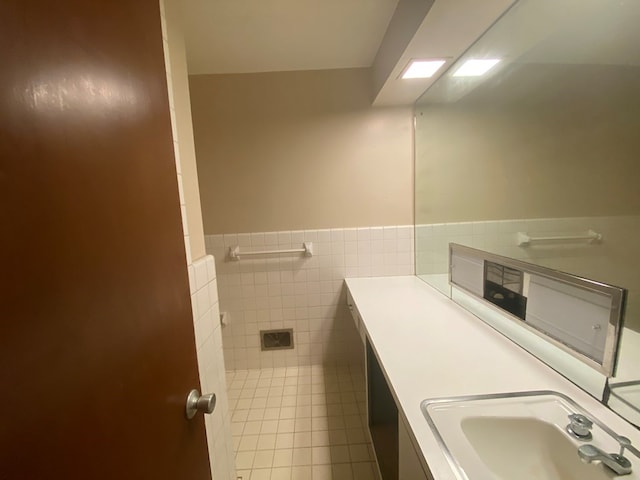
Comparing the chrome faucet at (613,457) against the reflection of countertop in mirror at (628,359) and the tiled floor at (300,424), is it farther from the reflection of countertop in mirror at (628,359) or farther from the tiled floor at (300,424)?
the tiled floor at (300,424)

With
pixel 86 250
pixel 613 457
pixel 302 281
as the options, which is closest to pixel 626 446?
pixel 613 457

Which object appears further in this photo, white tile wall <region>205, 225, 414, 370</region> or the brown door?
white tile wall <region>205, 225, 414, 370</region>

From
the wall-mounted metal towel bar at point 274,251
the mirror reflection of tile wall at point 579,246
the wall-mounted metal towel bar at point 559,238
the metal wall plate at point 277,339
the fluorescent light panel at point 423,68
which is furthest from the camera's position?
the metal wall plate at point 277,339

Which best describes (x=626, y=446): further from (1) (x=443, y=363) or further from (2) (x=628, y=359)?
(1) (x=443, y=363)

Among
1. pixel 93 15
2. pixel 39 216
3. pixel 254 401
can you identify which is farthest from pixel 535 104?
pixel 254 401

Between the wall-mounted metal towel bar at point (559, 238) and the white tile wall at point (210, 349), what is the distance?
4.29 feet

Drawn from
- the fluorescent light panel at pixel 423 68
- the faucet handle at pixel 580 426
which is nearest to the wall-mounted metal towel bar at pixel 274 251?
the fluorescent light panel at pixel 423 68

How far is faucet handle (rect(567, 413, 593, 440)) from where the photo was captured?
2.17ft

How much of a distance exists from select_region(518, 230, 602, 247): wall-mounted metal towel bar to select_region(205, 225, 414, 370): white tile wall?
98cm

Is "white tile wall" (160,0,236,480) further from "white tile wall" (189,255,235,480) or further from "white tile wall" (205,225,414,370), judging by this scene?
"white tile wall" (205,225,414,370)

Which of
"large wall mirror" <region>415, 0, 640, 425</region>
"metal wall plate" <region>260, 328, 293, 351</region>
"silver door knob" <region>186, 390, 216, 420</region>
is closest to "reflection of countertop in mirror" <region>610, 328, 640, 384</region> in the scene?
"large wall mirror" <region>415, 0, 640, 425</region>

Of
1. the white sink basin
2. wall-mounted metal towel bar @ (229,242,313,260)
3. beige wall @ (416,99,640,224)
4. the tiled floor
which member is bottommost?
the tiled floor

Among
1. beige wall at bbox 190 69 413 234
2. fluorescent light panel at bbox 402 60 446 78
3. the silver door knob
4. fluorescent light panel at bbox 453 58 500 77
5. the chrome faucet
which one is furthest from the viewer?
beige wall at bbox 190 69 413 234

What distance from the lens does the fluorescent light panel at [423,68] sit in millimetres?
1418
